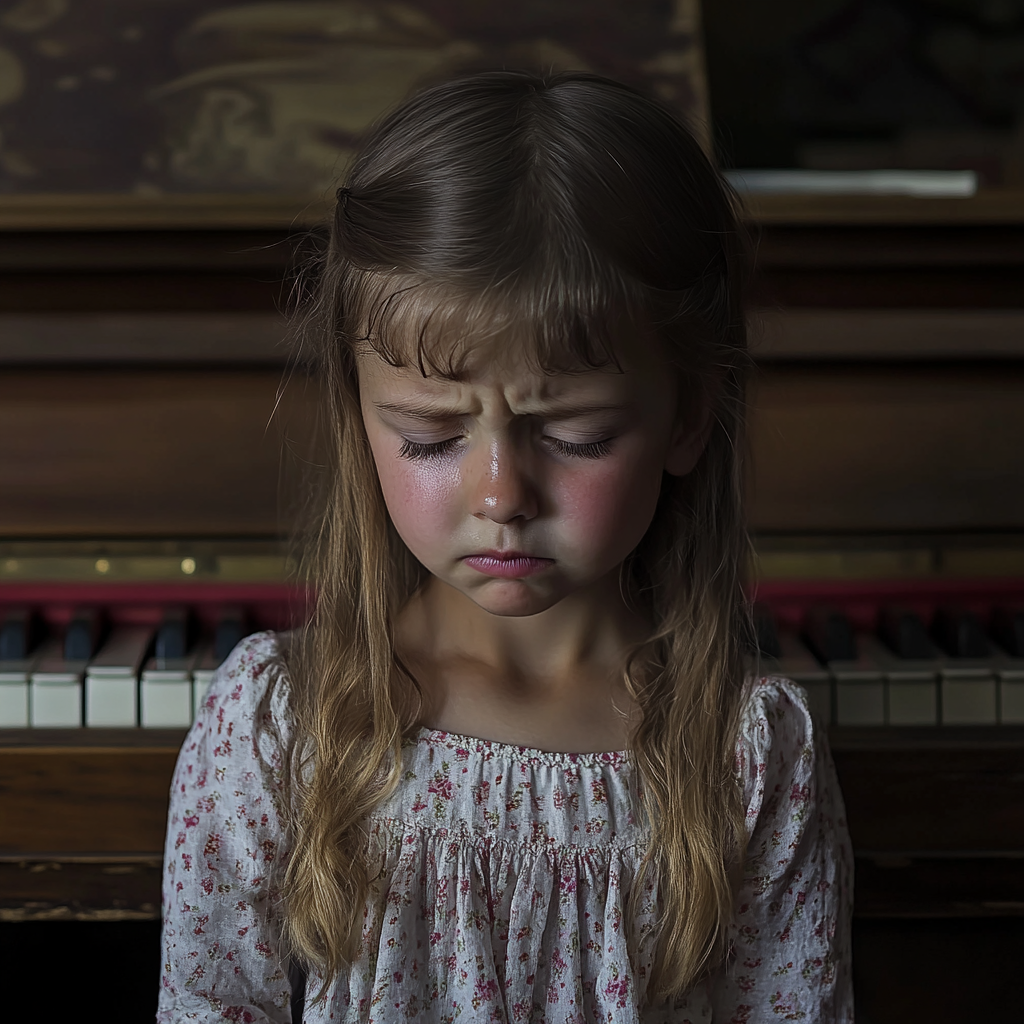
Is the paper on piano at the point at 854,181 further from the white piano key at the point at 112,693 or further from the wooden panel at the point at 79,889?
the wooden panel at the point at 79,889

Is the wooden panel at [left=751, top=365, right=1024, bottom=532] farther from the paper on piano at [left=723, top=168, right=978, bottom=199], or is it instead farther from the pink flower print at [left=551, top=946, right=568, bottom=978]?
the pink flower print at [left=551, top=946, right=568, bottom=978]

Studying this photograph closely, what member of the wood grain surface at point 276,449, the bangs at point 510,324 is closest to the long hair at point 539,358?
the bangs at point 510,324

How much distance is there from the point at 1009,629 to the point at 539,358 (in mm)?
736

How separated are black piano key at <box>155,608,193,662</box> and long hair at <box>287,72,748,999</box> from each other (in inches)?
8.1

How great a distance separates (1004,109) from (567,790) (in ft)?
3.33

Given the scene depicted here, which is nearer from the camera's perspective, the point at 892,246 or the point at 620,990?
the point at 620,990

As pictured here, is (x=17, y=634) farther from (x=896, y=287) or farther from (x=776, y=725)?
(x=896, y=287)

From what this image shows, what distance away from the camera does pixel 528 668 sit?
1048mm

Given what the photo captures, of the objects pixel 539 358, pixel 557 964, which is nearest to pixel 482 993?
pixel 557 964

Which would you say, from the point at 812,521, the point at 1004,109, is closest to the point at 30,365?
the point at 812,521

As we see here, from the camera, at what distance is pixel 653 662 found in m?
1.06

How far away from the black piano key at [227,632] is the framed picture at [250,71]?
0.44 meters

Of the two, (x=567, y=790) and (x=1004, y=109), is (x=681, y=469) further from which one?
(x=1004, y=109)

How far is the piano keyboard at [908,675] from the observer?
1211 mm
